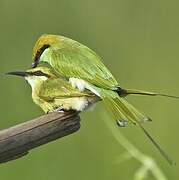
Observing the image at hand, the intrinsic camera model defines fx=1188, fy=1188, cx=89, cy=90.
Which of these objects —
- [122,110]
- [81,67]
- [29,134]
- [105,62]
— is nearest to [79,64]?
[81,67]

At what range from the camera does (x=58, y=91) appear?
1.96 metres

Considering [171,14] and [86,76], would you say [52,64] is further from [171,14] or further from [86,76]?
[171,14]

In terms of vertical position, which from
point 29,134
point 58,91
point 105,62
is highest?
point 105,62

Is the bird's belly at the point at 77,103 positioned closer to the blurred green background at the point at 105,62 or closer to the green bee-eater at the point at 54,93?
the green bee-eater at the point at 54,93

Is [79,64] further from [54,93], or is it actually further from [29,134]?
[29,134]

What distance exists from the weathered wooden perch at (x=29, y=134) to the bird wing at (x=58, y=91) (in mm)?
122

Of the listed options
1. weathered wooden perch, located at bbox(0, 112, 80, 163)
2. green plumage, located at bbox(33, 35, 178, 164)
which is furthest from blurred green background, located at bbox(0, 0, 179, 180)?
weathered wooden perch, located at bbox(0, 112, 80, 163)

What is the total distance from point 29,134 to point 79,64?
0.98 ft

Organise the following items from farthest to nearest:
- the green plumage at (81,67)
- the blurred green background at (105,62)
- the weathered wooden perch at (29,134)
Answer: the blurred green background at (105,62)
the green plumage at (81,67)
the weathered wooden perch at (29,134)

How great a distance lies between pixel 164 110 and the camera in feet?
12.3

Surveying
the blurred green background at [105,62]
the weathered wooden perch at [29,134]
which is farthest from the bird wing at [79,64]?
the blurred green background at [105,62]

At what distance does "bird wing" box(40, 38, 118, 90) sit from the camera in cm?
198

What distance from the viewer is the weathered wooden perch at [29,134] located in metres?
1.69

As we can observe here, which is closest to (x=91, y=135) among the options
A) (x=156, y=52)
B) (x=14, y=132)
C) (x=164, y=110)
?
(x=164, y=110)
